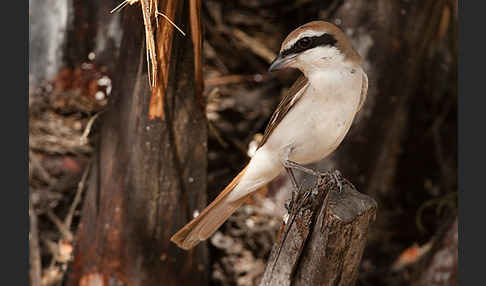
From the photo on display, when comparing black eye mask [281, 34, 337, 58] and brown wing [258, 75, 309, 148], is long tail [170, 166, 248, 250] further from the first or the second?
black eye mask [281, 34, 337, 58]

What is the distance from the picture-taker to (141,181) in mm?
1511

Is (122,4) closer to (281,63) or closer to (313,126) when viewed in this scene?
(281,63)

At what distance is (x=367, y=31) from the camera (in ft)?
5.95

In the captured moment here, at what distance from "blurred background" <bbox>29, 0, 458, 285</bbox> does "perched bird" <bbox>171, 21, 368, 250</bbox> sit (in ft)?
0.92

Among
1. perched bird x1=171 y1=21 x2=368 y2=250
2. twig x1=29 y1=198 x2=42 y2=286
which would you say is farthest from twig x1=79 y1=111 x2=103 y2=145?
perched bird x1=171 y1=21 x2=368 y2=250

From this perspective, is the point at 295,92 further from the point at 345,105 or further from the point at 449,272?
the point at 449,272

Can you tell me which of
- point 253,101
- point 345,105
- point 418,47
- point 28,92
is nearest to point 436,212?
point 418,47

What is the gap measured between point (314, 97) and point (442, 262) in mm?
767

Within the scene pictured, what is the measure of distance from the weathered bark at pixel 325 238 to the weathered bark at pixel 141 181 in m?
0.32

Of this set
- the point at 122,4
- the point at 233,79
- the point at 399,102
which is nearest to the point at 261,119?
the point at 233,79

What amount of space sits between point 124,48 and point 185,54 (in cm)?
14

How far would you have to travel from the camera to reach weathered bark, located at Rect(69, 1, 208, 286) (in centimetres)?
147

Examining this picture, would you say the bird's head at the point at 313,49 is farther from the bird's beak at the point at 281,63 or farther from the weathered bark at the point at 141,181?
the weathered bark at the point at 141,181

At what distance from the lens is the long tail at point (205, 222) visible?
1.46 metres
